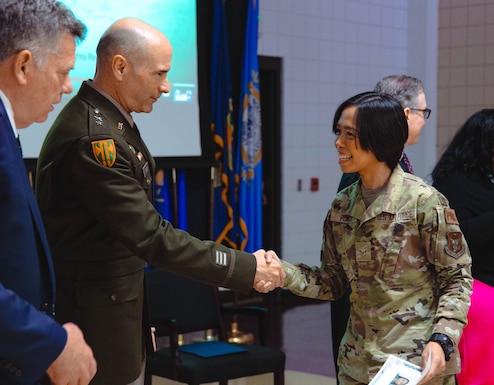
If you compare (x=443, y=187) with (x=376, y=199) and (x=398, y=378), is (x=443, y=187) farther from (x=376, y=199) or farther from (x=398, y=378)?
(x=398, y=378)

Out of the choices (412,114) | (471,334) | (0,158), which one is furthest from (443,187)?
(0,158)

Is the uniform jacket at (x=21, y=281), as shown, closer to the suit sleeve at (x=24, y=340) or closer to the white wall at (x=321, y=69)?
the suit sleeve at (x=24, y=340)

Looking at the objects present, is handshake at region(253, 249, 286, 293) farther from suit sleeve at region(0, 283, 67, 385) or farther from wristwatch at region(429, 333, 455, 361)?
suit sleeve at region(0, 283, 67, 385)

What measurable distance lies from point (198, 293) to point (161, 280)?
0.23 m

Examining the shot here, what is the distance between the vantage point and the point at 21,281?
1771 millimetres

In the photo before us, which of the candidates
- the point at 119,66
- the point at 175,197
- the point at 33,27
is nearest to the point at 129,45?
the point at 119,66

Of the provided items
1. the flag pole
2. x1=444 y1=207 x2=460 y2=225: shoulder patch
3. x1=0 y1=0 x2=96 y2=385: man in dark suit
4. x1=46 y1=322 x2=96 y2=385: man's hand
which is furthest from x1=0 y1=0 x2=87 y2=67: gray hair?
the flag pole

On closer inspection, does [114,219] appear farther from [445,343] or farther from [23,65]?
[445,343]

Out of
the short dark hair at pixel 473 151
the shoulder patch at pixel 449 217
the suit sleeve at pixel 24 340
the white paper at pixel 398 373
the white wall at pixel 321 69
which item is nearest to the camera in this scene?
the suit sleeve at pixel 24 340

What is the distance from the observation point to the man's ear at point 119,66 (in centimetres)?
251

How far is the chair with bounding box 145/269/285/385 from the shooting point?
405cm

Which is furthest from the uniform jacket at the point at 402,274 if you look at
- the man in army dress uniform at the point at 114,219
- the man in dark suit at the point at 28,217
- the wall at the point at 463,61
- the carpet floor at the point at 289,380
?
the wall at the point at 463,61

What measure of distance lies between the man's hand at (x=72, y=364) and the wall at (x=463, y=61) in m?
7.00

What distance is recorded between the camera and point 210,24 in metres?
6.54
